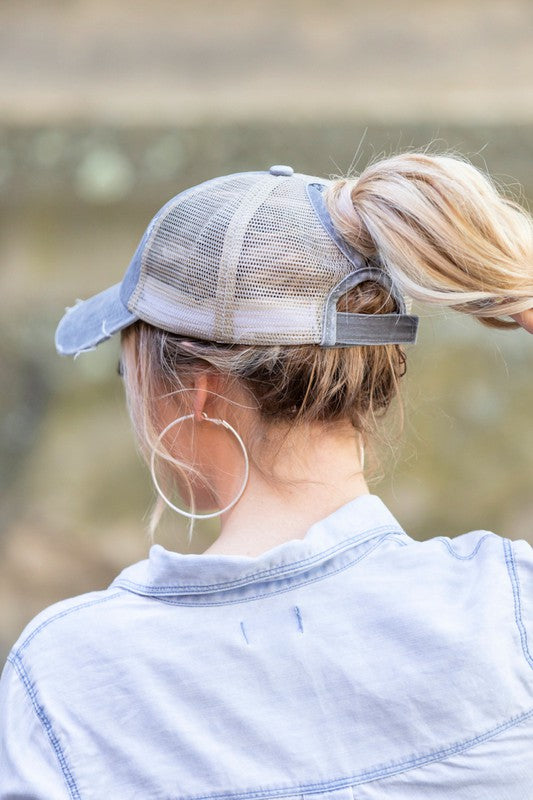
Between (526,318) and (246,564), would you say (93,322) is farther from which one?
(526,318)

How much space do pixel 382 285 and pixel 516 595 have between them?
0.35 meters

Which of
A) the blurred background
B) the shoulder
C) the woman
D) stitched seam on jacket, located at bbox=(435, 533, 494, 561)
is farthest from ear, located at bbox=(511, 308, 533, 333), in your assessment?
the blurred background

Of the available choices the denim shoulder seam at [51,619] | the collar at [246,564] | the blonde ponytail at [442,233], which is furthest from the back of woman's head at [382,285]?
the denim shoulder seam at [51,619]

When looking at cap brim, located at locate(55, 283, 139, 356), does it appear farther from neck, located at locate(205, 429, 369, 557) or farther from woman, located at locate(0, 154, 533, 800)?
neck, located at locate(205, 429, 369, 557)

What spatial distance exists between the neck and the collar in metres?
0.04

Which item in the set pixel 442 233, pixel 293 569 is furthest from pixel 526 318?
pixel 293 569

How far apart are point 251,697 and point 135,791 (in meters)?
0.14

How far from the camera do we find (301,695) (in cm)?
94

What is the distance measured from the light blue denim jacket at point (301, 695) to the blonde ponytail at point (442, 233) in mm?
269

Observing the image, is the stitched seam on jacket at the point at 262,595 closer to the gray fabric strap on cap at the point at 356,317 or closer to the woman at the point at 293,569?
the woman at the point at 293,569

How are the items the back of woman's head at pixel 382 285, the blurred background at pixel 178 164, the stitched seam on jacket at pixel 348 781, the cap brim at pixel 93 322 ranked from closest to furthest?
the stitched seam on jacket at pixel 348 781
the back of woman's head at pixel 382 285
the cap brim at pixel 93 322
the blurred background at pixel 178 164

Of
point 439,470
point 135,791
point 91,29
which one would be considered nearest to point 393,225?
point 135,791

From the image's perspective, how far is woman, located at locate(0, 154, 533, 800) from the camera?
93 cm

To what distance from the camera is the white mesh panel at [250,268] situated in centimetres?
105
